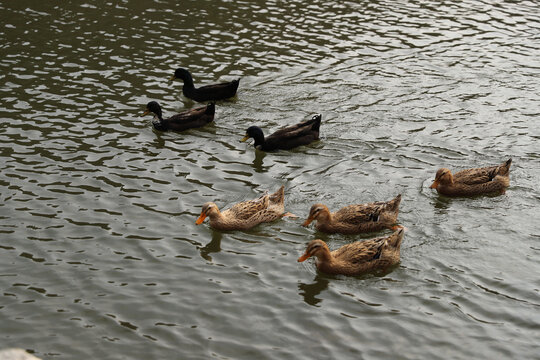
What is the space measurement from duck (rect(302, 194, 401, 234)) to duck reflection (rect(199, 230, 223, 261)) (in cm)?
151

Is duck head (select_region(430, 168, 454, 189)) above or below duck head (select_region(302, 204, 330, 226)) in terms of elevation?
above

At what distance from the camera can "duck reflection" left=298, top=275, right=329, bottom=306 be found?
9.78m

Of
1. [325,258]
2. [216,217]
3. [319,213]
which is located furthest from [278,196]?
[325,258]

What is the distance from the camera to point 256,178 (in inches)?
531

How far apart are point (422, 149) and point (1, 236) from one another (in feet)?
27.7

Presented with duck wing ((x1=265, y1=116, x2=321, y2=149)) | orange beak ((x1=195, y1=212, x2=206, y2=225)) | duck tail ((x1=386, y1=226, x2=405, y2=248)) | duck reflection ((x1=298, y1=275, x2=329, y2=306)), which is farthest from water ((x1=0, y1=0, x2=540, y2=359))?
duck tail ((x1=386, y1=226, x2=405, y2=248))

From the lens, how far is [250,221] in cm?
1159

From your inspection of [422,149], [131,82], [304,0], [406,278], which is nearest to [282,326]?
[406,278]

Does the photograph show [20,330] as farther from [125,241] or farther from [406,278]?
[406,278]

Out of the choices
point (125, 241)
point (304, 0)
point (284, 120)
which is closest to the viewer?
point (125, 241)

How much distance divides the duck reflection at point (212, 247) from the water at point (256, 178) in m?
0.05

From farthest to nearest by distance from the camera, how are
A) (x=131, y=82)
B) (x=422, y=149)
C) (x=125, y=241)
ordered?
(x=131, y=82) → (x=422, y=149) → (x=125, y=241)

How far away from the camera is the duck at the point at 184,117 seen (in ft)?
50.3

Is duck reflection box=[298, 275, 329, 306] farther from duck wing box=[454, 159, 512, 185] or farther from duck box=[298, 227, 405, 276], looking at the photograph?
duck wing box=[454, 159, 512, 185]
